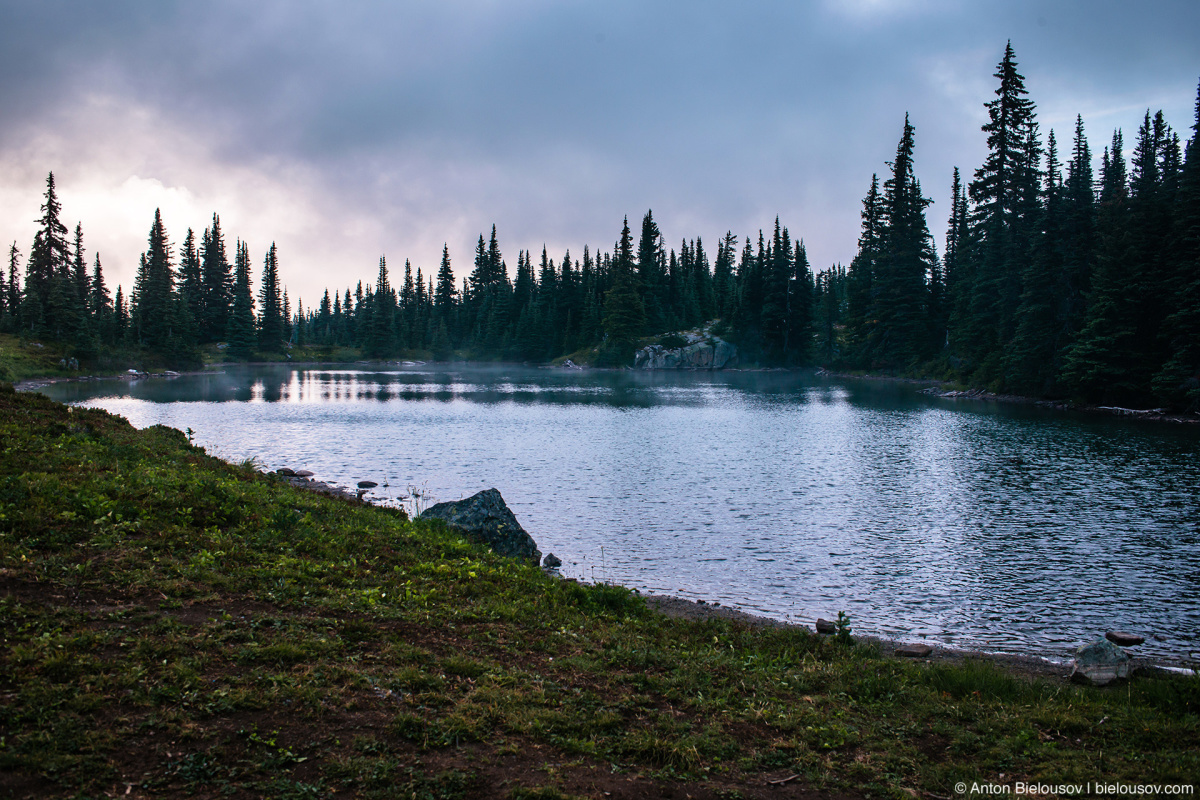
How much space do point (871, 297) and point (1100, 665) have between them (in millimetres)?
94768

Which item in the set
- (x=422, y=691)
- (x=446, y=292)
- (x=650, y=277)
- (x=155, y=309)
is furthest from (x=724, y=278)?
(x=422, y=691)

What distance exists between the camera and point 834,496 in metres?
25.4

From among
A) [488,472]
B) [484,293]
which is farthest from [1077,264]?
[484,293]

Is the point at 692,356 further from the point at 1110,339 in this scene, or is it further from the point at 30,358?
the point at 30,358

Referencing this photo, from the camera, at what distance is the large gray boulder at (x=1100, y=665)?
33.0 ft

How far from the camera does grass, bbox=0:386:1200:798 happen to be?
5.62 metres

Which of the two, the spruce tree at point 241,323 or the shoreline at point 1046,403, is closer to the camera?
the shoreline at point 1046,403

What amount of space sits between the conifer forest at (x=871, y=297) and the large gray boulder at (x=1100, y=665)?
4526 centimetres

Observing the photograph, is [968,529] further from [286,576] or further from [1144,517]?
[286,576]

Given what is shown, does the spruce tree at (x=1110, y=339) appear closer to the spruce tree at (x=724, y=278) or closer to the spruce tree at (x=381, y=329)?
the spruce tree at (x=724, y=278)

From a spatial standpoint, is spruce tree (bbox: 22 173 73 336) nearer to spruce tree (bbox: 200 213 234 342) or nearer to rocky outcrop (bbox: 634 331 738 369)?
spruce tree (bbox: 200 213 234 342)

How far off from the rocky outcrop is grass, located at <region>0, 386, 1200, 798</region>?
111 metres

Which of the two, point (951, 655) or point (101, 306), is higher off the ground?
point (101, 306)

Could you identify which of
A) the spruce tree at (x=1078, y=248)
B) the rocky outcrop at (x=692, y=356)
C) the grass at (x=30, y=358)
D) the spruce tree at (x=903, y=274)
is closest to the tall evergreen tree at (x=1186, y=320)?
the spruce tree at (x=1078, y=248)
